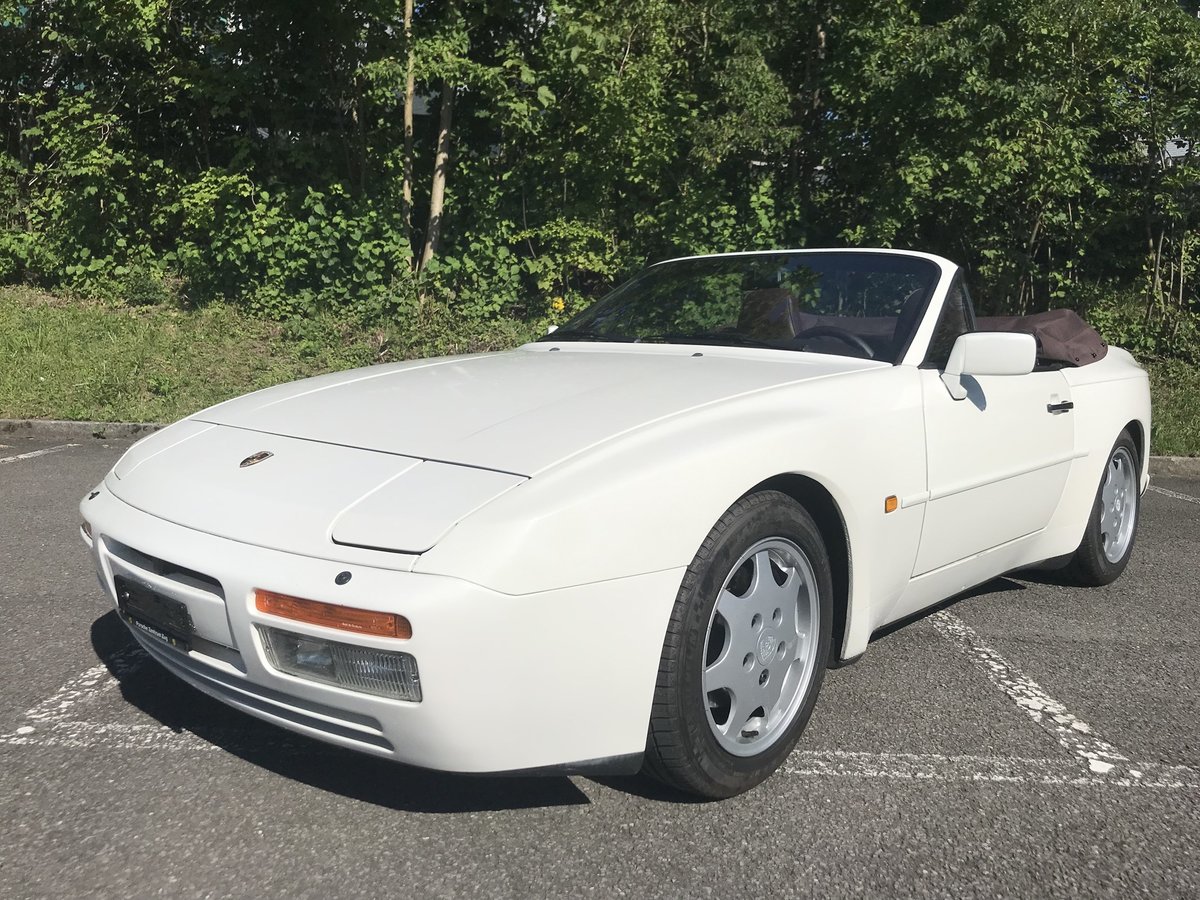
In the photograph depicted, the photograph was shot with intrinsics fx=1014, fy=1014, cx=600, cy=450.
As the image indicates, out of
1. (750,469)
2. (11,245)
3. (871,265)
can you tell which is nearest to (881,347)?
(871,265)

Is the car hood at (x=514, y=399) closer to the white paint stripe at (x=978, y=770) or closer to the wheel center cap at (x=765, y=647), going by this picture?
the wheel center cap at (x=765, y=647)

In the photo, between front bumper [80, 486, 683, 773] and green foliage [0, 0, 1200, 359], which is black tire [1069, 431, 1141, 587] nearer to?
front bumper [80, 486, 683, 773]

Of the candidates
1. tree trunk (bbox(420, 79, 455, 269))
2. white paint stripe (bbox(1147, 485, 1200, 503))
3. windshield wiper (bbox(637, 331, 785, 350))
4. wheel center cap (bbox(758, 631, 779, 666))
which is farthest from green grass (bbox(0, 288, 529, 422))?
wheel center cap (bbox(758, 631, 779, 666))

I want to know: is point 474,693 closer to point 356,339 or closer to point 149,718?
point 149,718

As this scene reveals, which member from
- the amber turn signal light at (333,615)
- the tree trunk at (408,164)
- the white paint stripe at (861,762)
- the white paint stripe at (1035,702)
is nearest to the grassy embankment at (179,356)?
the tree trunk at (408,164)

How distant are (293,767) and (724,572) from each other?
1.18 metres

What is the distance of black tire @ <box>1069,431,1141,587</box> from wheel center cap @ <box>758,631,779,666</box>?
6.82ft

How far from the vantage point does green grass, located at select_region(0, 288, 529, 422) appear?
347 inches

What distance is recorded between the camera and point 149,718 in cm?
276

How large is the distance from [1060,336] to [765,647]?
230 cm

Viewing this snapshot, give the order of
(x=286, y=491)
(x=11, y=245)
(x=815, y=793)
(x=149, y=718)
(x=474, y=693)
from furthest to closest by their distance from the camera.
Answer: (x=11, y=245) → (x=149, y=718) → (x=815, y=793) → (x=286, y=491) → (x=474, y=693)

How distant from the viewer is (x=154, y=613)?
226cm

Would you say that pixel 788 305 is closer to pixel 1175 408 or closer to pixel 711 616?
pixel 711 616

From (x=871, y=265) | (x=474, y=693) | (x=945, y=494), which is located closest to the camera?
(x=474, y=693)
